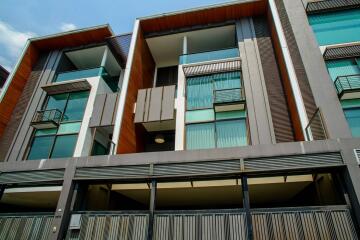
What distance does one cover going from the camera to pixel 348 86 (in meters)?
9.50

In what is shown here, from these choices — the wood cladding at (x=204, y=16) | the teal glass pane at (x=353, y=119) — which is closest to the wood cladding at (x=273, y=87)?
→ the wood cladding at (x=204, y=16)

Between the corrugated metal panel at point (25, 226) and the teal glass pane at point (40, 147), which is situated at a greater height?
the teal glass pane at point (40, 147)

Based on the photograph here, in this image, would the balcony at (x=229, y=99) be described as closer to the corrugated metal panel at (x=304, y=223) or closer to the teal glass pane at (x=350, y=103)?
the teal glass pane at (x=350, y=103)

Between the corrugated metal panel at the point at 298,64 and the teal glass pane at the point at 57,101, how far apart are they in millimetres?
12611

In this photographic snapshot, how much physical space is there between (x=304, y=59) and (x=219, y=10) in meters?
5.77

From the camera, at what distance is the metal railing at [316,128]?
318 inches

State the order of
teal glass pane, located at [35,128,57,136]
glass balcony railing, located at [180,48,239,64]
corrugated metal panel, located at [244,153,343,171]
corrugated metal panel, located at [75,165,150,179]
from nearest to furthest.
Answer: corrugated metal panel, located at [244,153,343,171] → corrugated metal panel, located at [75,165,150,179] → glass balcony railing, located at [180,48,239,64] → teal glass pane, located at [35,128,57,136]

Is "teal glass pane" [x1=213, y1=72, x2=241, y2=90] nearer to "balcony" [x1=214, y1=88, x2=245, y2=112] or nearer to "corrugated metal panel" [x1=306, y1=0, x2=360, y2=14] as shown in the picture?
"balcony" [x1=214, y1=88, x2=245, y2=112]

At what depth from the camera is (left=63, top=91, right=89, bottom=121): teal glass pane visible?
12842 millimetres

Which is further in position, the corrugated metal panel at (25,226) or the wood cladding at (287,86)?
the wood cladding at (287,86)

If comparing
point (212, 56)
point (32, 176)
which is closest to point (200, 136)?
point (212, 56)

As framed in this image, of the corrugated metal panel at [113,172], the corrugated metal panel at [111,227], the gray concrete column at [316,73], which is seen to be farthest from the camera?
the gray concrete column at [316,73]

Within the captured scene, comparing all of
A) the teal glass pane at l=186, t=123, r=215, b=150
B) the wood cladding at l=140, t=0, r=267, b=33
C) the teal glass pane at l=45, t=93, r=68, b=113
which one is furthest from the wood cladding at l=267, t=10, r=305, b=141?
the teal glass pane at l=45, t=93, r=68, b=113

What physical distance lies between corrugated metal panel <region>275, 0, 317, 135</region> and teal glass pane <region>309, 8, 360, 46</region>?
1250 mm
